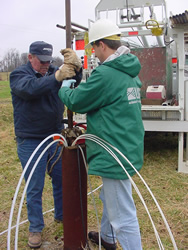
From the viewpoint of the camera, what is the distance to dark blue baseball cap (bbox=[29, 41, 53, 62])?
107 inches

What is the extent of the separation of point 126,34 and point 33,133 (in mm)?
3326

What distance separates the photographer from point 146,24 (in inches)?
197

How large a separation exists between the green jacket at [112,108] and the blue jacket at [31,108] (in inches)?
21.0

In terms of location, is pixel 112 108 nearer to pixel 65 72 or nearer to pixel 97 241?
pixel 65 72

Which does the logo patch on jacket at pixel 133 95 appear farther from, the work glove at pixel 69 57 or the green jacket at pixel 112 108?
the work glove at pixel 69 57

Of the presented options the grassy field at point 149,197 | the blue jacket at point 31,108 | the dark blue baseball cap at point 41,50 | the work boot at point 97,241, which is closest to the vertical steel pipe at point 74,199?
the work boot at point 97,241

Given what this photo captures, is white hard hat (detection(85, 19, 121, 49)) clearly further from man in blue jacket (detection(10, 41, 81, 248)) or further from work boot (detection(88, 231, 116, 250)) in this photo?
work boot (detection(88, 231, 116, 250))

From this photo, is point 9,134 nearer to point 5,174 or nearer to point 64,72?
point 5,174

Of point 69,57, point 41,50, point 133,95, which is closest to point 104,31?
point 69,57

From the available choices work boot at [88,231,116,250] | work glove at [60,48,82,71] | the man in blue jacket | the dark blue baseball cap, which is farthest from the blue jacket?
work boot at [88,231,116,250]

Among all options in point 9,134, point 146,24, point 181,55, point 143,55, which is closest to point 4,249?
point 181,55

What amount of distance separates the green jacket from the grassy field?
3.84ft

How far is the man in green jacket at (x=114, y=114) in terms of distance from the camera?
214 cm

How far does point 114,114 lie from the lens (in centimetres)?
217
